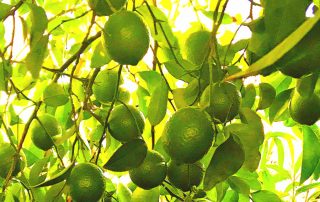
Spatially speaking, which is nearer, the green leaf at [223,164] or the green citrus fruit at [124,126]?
the green leaf at [223,164]

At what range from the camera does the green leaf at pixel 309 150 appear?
1.14 m

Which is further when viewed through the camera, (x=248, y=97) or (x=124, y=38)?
(x=248, y=97)

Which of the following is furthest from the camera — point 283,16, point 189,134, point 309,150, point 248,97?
point 309,150

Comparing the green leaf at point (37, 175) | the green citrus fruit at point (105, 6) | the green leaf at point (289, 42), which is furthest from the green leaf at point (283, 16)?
the green leaf at point (37, 175)

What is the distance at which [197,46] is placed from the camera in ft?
3.08

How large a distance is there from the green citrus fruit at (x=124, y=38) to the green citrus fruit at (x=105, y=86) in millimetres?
270

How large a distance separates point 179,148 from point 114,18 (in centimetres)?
23

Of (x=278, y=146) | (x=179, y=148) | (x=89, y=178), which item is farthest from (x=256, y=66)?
(x=278, y=146)

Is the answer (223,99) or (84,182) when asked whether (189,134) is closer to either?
(223,99)

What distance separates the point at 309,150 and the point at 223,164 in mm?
472

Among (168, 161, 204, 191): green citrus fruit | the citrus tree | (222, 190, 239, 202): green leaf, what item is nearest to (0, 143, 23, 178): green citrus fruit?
the citrus tree

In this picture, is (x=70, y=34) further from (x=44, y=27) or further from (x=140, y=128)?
(x=44, y=27)

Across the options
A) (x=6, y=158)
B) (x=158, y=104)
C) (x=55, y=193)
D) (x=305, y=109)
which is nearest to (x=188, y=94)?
(x=158, y=104)

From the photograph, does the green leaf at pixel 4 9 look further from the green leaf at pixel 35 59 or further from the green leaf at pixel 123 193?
the green leaf at pixel 123 193
